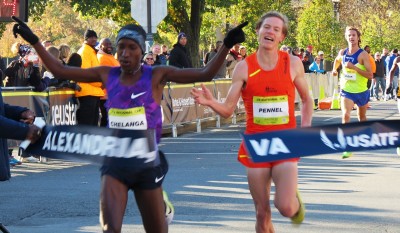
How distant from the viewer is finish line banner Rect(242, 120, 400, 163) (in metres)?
7.52

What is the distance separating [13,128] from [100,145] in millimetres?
769

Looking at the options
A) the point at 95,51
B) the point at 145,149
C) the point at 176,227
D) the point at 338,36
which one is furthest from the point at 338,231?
the point at 338,36

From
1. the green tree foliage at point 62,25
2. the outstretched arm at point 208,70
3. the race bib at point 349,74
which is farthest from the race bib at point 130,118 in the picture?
the green tree foliage at point 62,25

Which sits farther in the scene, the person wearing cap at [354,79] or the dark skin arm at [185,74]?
the person wearing cap at [354,79]

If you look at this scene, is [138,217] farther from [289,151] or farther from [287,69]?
[289,151]

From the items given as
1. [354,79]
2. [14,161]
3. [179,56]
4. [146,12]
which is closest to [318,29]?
[146,12]

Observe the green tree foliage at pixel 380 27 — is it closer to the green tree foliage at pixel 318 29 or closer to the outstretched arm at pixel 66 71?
the green tree foliage at pixel 318 29

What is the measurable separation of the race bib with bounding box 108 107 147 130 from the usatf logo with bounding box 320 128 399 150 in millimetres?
1317

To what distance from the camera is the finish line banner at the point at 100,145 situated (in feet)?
24.1

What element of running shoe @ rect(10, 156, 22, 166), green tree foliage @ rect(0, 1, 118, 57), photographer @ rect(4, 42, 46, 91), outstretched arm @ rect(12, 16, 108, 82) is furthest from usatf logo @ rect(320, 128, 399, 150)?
green tree foliage @ rect(0, 1, 118, 57)

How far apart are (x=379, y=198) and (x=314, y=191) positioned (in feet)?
3.46

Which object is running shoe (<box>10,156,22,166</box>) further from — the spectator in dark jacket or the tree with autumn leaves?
the tree with autumn leaves

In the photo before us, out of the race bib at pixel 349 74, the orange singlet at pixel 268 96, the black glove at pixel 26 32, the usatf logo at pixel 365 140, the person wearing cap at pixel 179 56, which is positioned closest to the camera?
the usatf logo at pixel 365 140

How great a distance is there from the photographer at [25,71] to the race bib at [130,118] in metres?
9.63
